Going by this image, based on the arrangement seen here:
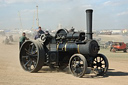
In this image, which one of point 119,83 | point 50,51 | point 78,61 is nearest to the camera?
point 119,83

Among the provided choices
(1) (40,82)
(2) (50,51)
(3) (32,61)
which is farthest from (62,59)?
(1) (40,82)

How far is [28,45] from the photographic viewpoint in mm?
8953

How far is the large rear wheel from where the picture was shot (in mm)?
7969

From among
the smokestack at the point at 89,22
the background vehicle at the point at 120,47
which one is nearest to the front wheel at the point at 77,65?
the smokestack at the point at 89,22

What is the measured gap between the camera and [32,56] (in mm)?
8547

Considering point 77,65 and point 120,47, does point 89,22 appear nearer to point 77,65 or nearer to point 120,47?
point 77,65

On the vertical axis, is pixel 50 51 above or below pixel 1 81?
above

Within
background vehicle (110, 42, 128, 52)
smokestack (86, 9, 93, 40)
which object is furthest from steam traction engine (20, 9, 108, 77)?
background vehicle (110, 42, 128, 52)

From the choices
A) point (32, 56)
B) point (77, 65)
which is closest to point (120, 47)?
point (32, 56)

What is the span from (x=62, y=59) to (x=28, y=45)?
5.58ft

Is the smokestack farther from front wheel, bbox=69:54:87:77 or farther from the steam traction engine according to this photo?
front wheel, bbox=69:54:87:77

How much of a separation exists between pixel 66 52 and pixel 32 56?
147 cm

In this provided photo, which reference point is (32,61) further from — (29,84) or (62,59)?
(29,84)

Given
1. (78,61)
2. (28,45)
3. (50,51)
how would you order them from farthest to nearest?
1. (28,45)
2. (50,51)
3. (78,61)
